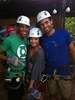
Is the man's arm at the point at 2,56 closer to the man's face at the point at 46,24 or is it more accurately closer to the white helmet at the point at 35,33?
the white helmet at the point at 35,33

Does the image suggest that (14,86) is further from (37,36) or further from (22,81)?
(37,36)

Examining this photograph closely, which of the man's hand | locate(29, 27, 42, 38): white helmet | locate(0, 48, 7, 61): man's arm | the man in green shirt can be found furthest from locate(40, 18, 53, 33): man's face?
locate(0, 48, 7, 61): man's arm

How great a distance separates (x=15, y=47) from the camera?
125 inches

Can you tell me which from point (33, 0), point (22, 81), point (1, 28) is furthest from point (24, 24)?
point (1, 28)

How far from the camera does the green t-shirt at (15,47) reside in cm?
318

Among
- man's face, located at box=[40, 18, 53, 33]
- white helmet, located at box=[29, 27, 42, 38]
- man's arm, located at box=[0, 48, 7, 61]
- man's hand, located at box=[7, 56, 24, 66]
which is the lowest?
man's hand, located at box=[7, 56, 24, 66]

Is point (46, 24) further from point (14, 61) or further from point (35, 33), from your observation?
point (14, 61)

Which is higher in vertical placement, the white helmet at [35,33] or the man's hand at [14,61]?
the white helmet at [35,33]

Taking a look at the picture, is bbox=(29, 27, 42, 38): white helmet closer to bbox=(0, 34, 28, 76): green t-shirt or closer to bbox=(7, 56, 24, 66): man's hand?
bbox=(0, 34, 28, 76): green t-shirt

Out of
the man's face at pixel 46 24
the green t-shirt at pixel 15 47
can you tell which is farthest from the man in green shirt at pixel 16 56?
the man's face at pixel 46 24

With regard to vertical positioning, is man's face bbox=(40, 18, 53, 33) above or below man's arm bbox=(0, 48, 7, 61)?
above

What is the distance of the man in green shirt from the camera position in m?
3.19

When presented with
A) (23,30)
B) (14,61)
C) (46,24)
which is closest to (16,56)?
(14,61)

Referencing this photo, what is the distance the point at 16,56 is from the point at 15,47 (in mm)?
158
